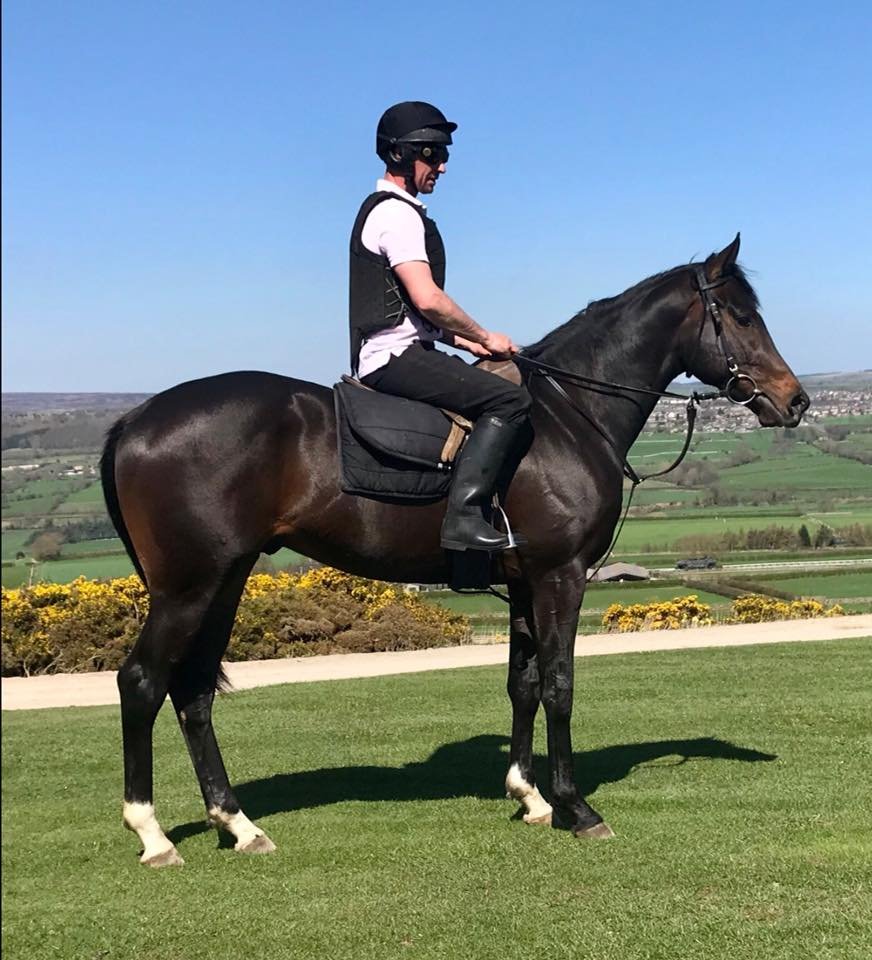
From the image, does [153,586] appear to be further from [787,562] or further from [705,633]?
[787,562]

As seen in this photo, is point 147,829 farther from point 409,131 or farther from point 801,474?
point 801,474

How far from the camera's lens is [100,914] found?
474 cm

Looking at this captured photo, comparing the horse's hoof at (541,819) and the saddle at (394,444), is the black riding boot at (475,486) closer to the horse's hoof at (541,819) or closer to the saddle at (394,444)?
the saddle at (394,444)

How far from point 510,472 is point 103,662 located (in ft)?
32.0

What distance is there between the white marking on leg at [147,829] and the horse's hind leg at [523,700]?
6.40 feet

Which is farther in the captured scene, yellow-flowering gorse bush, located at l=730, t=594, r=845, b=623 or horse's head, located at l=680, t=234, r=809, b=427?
yellow-flowering gorse bush, located at l=730, t=594, r=845, b=623

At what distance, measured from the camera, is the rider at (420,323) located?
18.6 feet

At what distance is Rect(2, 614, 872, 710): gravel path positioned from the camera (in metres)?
12.2

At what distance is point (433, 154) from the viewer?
5844mm

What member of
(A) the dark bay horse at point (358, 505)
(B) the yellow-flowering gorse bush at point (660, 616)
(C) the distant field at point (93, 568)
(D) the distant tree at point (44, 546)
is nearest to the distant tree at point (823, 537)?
(B) the yellow-flowering gorse bush at point (660, 616)

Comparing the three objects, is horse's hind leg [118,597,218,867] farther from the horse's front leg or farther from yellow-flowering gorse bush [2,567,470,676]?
yellow-flowering gorse bush [2,567,470,676]

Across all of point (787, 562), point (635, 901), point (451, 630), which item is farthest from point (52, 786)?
point (787, 562)

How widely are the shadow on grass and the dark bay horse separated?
0.69 metres

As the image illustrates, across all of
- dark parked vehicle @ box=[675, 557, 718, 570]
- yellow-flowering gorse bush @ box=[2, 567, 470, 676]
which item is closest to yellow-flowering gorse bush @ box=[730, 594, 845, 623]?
dark parked vehicle @ box=[675, 557, 718, 570]
